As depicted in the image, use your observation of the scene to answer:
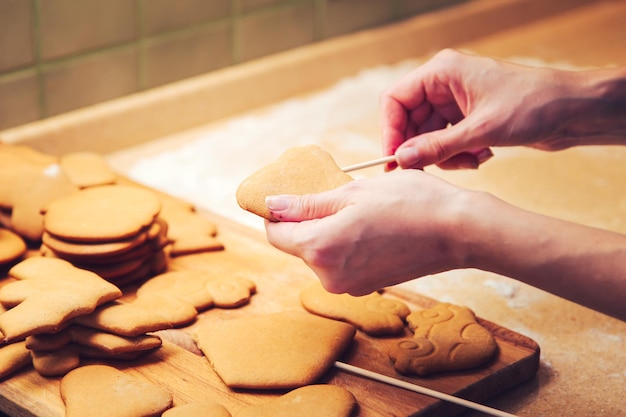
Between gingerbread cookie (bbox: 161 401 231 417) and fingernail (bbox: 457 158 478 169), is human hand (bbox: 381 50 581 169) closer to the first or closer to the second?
fingernail (bbox: 457 158 478 169)

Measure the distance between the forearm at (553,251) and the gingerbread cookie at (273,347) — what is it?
0.21 m

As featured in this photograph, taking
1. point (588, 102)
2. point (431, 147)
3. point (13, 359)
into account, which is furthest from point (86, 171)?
point (588, 102)

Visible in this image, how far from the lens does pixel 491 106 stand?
3.65 ft

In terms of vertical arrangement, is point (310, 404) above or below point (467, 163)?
below

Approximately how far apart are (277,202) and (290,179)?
6 cm

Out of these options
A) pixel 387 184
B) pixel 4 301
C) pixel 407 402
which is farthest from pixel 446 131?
pixel 4 301

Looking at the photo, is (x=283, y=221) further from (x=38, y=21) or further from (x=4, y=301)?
(x=38, y=21)

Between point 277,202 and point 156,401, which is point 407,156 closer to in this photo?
point 277,202

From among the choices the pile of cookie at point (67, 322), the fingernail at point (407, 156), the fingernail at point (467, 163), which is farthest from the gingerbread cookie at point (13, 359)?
the fingernail at point (467, 163)

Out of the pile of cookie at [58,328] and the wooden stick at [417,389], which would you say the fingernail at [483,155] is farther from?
the pile of cookie at [58,328]

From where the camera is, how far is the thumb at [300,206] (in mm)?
930

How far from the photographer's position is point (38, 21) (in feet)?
4.94

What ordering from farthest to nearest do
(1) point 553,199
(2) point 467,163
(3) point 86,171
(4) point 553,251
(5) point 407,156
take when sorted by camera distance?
(1) point 553,199 → (3) point 86,171 → (2) point 467,163 → (5) point 407,156 → (4) point 553,251

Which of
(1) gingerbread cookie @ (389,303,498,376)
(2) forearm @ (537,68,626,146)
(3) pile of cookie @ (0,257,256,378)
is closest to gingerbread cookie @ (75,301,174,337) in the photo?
(3) pile of cookie @ (0,257,256,378)
